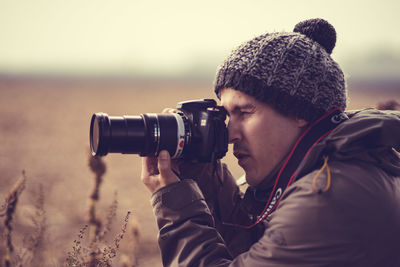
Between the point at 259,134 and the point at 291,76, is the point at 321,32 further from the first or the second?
the point at 259,134

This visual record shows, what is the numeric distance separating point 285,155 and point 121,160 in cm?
710

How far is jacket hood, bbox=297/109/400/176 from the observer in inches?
61.5

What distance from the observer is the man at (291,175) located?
1.47 m

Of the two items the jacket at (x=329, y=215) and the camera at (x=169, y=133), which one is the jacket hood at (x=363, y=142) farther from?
the camera at (x=169, y=133)

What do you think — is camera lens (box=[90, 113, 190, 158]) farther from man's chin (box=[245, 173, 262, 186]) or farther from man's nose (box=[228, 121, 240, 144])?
man's chin (box=[245, 173, 262, 186])

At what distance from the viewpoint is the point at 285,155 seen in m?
1.90

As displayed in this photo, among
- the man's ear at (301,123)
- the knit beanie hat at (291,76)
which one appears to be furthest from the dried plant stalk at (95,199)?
the man's ear at (301,123)

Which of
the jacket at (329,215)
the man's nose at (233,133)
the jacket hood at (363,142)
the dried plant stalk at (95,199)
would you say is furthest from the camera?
the dried plant stalk at (95,199)

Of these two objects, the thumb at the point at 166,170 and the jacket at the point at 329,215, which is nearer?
the jacket at the point at 329,215

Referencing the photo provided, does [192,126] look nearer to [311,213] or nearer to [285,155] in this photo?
[285,155]

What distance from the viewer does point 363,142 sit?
5.24 feet

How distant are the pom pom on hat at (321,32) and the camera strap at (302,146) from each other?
13.3 inches

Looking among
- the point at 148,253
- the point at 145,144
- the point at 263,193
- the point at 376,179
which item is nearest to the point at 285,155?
the point at 263,193

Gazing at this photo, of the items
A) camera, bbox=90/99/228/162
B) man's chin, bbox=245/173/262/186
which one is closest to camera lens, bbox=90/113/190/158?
camera, bbox=90/99/228/162
